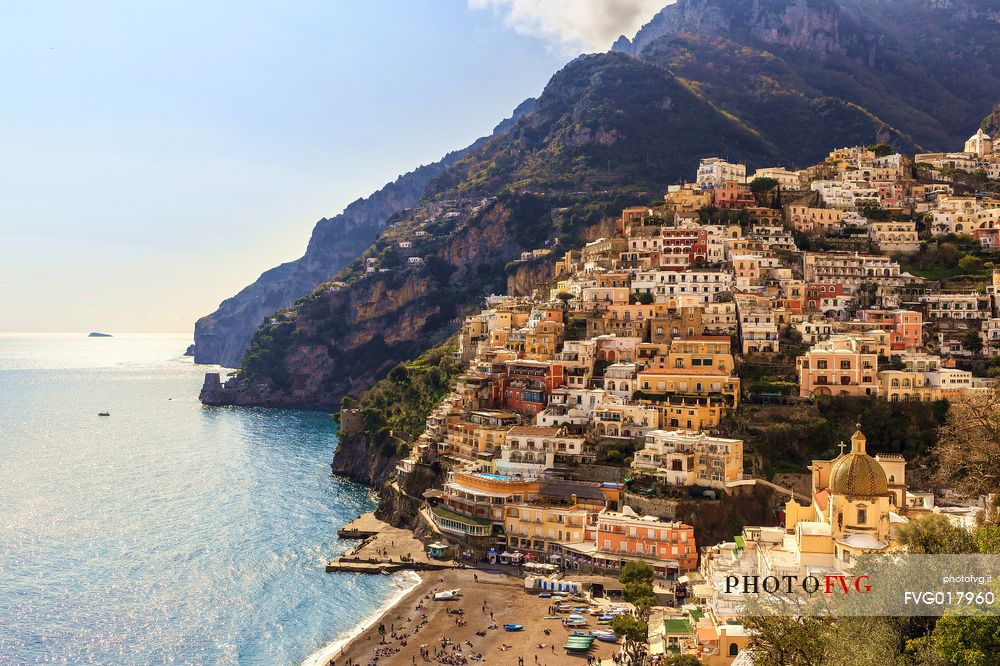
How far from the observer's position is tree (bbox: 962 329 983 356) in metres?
75.8

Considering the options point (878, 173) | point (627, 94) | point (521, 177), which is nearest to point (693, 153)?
point (627, 94)

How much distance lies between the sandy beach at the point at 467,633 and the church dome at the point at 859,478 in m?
15.4

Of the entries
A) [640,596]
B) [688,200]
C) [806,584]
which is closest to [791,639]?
[806,584]

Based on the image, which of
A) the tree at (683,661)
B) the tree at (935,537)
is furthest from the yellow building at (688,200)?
the tree at (935,537)

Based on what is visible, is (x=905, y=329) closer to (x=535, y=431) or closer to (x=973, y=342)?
(x=973, y=342)

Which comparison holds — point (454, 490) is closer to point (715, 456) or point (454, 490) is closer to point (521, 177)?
point (715, 456)

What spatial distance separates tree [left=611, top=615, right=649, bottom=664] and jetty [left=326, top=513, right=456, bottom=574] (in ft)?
67.8

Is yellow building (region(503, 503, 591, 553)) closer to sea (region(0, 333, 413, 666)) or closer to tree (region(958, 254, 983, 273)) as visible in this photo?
sea (region(0, 333, 413, 666))

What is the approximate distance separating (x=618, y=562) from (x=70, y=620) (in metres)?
34.2

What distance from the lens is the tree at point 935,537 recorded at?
91.6ft

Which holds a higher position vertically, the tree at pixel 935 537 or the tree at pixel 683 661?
the tree at pixel 935 537

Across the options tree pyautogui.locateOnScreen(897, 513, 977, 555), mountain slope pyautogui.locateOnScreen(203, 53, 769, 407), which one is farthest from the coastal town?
mountain slope pyautogui.locateOnScreen(203, 53, 769, 407)

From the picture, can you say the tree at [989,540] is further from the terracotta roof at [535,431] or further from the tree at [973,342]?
the tree at [973,342]

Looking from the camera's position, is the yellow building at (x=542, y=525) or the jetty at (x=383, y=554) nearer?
the yellow building at (x=542, y=525)
